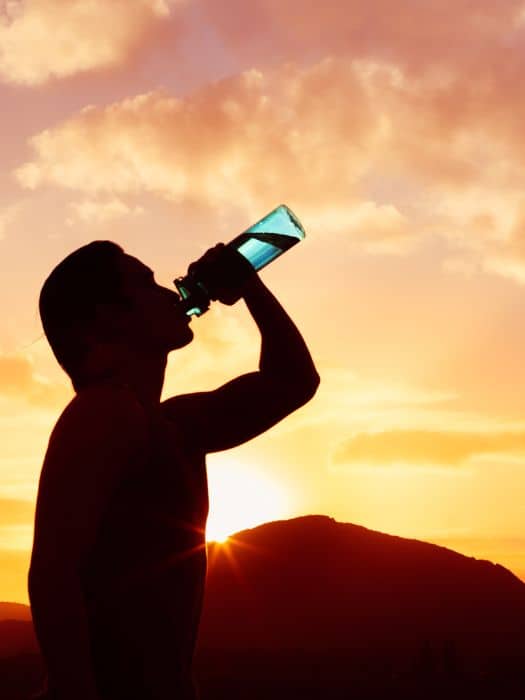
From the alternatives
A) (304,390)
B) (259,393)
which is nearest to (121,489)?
(259,393)

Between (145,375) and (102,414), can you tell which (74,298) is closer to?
(145,375)

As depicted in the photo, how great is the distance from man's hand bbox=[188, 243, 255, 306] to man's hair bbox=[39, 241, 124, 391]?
1.73ft

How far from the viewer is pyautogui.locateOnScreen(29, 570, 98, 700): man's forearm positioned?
91.4 inches

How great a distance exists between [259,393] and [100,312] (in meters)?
0.71

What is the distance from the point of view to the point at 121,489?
276cm

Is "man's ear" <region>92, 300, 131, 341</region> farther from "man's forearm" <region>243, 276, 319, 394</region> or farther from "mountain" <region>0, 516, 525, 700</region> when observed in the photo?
"mountain" <region>0, 516, 525, 700</region>

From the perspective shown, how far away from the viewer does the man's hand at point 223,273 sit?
3.70 metres

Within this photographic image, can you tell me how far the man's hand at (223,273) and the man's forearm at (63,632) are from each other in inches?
60.4

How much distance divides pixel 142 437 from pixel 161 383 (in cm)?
42

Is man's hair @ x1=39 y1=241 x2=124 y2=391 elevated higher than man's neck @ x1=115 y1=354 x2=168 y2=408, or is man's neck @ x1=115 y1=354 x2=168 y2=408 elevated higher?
man's hair @ x1=39 y1=241 x2=124 y2=391

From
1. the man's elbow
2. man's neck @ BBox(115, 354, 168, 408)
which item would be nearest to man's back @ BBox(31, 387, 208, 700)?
man's neck @ BBox(115, 354, 168, 408)

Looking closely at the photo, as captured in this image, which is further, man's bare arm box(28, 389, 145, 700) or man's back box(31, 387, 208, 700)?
man's back box(31, 387, 208, 700)

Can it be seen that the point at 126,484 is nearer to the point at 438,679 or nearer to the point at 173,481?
the point at 173,481

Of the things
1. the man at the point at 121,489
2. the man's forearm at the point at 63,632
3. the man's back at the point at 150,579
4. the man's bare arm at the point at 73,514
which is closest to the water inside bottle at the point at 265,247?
the man at the point at 121,489
